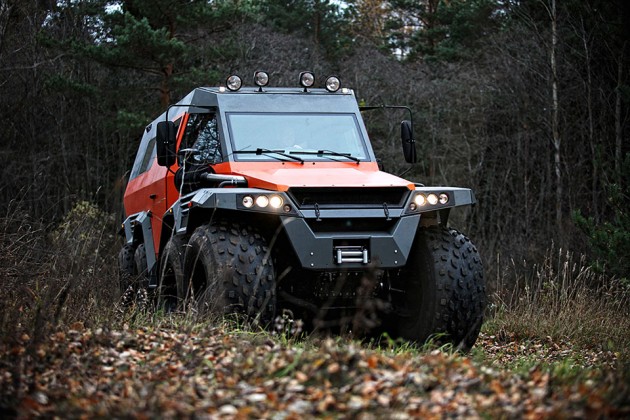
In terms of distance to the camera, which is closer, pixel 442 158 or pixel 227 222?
pixel 227 222

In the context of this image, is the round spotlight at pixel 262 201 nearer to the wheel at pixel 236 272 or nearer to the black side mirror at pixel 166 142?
the wheel at pixel 236 272

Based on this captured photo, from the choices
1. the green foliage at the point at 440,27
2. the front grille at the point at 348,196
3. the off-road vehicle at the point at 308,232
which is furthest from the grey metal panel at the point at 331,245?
the green foliage at the point at 440,27

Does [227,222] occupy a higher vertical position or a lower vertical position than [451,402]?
higher

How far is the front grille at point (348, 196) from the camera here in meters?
7.30

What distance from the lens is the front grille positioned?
24.0ft

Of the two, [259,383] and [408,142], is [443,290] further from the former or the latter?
[259,383]

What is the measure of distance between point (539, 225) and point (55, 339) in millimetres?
16105

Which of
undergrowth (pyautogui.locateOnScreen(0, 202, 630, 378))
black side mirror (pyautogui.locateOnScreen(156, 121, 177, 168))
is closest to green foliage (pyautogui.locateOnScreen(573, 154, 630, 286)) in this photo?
undergrowth (pyautogui.locateOnScreen(0, 202, 630, 378))

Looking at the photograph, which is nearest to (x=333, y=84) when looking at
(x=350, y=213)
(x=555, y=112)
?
(x=350, y=213)

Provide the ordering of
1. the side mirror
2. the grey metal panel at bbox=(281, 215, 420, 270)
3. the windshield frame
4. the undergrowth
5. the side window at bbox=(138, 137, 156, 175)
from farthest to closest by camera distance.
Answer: the side window at bbox=(138, 137, 156, 175)
the side mirror
the windshield frame
the grey metal panel at bbox=(281, 215, 420, 270)
the undergrowth

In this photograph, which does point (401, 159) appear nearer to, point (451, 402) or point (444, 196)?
point (444, 196)

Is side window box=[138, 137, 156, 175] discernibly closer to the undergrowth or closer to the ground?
the undergrowth

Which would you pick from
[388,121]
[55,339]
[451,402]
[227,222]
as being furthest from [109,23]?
[451,402]

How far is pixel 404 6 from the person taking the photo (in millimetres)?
29938
